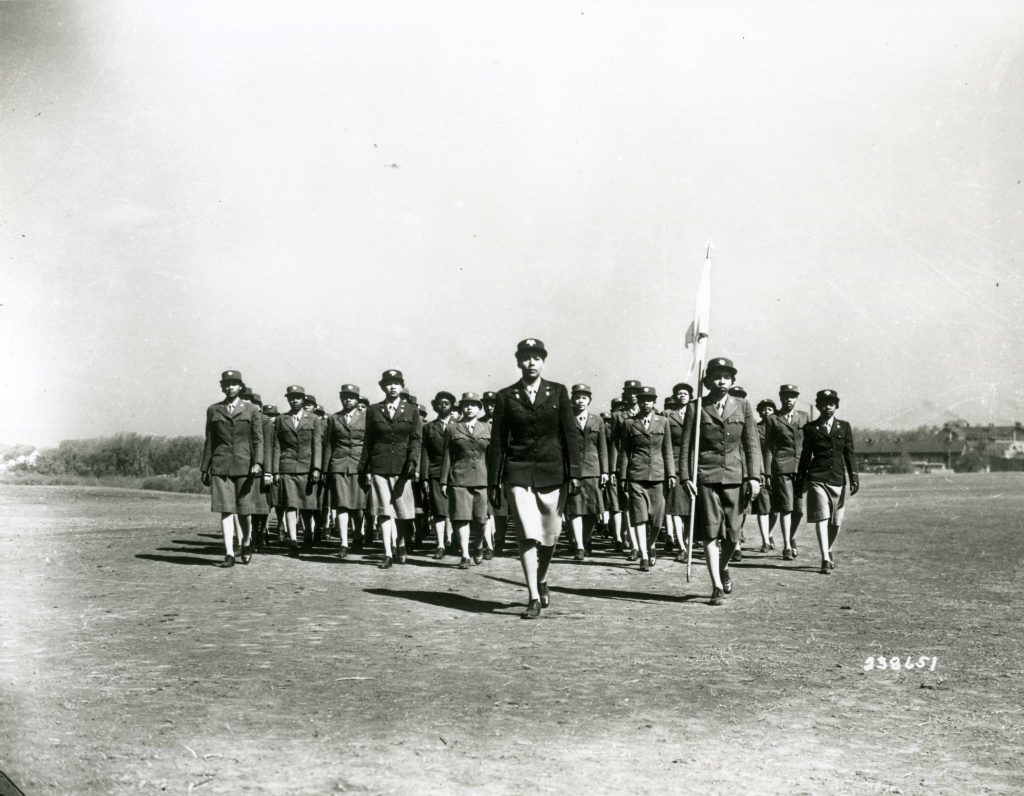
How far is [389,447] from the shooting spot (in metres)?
12.0

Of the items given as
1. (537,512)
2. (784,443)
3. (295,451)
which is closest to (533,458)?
(537,512)

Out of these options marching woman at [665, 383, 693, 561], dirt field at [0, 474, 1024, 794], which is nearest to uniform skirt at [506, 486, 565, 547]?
dirt field at [0, 474, 1024, 794]

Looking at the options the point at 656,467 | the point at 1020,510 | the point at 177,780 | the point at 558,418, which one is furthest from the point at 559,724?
the point at 1020,510

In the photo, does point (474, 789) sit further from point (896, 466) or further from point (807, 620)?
point (896, 466)

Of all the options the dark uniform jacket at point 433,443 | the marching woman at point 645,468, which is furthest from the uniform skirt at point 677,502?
the dark uniform jacket at point 433,443

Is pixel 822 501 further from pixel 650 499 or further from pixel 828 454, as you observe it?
pixel 650 499

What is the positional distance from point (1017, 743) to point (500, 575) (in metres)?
7.07

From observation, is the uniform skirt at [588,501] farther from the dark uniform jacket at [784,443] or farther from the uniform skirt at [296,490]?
the uniform skirt at [296,490]

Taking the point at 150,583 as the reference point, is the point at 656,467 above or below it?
above

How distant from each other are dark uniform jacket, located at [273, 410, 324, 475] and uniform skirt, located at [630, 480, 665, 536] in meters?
4.48

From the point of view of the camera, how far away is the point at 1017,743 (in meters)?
4.89

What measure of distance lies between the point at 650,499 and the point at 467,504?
7.64 ft

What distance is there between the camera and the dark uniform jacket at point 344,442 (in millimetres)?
13148

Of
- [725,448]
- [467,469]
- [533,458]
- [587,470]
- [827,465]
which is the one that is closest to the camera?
[533,458]
